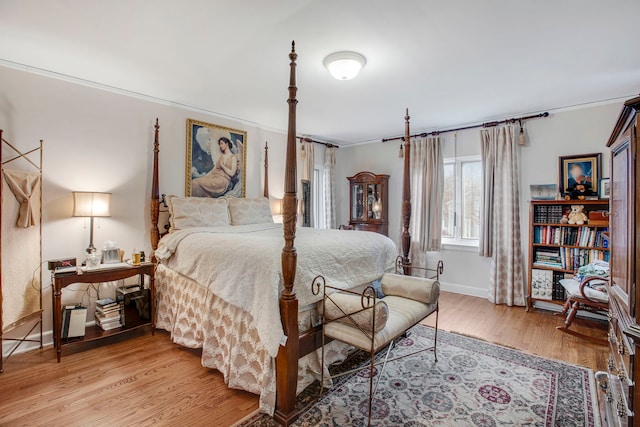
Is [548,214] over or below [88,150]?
below

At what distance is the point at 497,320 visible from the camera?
351 centimetres

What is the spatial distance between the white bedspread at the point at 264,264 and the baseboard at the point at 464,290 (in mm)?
2264

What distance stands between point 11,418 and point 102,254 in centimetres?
143

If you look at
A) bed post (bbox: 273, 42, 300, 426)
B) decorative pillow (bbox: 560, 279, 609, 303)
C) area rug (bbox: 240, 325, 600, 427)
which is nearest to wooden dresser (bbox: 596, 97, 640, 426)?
area rug (bbox: 240, 325, 600, 427)

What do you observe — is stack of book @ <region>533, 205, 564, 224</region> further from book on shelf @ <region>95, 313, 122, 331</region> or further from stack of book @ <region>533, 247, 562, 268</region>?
book on shelf @ <region>95, 313, 122, 331</region>

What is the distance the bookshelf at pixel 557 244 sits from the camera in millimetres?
3426

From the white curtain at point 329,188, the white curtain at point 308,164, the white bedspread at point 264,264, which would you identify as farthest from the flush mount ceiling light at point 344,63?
the white curtain at point 329,188

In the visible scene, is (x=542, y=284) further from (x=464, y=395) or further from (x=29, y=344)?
(x=29, y=344)

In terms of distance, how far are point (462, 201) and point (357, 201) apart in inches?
69.1

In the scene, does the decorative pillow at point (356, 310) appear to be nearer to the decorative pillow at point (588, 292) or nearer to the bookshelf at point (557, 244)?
the decorative pillow at point (588, 292)

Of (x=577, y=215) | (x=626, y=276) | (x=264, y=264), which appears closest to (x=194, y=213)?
(x=264, y=264)

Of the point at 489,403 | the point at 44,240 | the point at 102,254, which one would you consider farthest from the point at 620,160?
the point at 44,240

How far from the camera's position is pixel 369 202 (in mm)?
5441

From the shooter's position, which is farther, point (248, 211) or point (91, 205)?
point (248, 211)
